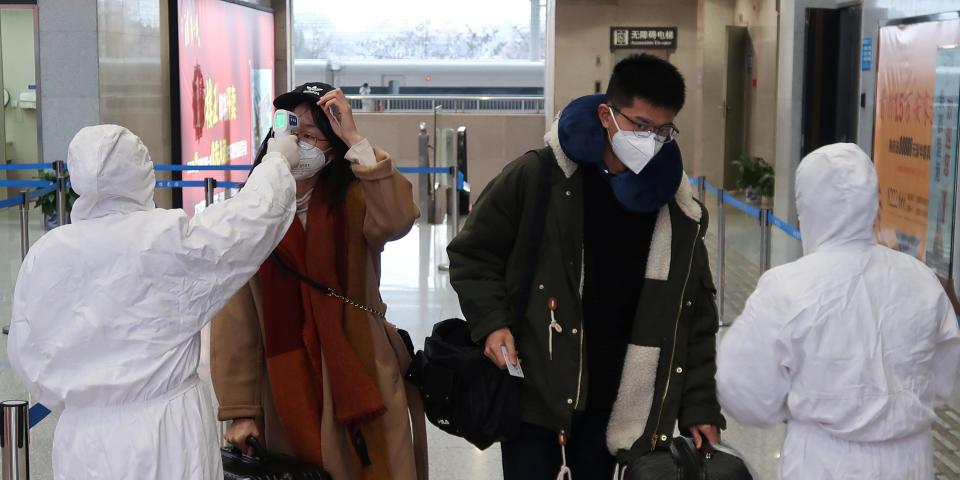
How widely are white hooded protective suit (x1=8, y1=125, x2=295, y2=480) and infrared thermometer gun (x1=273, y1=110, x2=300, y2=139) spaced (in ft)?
1.73

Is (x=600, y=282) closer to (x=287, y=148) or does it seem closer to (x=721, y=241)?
(x=287, y=148)

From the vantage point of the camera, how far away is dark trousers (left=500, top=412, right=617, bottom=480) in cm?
323

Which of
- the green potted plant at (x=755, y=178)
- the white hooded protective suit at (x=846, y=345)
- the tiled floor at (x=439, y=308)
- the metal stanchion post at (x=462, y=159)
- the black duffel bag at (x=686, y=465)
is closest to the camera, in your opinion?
the white hooded protective suit at (x=846, y=345)

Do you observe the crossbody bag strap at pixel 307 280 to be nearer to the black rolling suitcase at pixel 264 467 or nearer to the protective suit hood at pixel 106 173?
the black rolling suitcase at pixel 264 467

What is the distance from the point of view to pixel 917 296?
2.63m

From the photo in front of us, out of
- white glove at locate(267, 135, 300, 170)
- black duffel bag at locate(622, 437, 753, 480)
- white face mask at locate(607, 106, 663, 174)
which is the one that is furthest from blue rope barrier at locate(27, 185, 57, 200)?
black duffel bag at locate(622, 437, 753, 480)

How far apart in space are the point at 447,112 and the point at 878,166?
28.3ft

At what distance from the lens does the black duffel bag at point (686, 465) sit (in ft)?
9.80

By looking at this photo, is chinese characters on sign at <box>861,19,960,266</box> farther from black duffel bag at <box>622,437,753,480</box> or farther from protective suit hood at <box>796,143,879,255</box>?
protective suit hood at <box>796,143,879,255</box>

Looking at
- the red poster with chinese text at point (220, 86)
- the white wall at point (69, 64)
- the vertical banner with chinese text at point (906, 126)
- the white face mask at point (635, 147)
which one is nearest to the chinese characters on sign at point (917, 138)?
the vertical banner with chinese text at point (906, 126)

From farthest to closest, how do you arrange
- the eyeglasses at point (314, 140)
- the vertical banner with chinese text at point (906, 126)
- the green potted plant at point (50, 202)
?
the green potted plant at point (50, 202) → the vertical banner with chinese text at point (906, 126) → the eyeglasses at point (314, 140)

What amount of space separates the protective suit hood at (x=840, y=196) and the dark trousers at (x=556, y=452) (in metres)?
0.88

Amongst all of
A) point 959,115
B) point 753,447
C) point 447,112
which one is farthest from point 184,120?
point 753,447

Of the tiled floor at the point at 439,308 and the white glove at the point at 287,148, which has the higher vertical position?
the white glove at the point at 287,148
